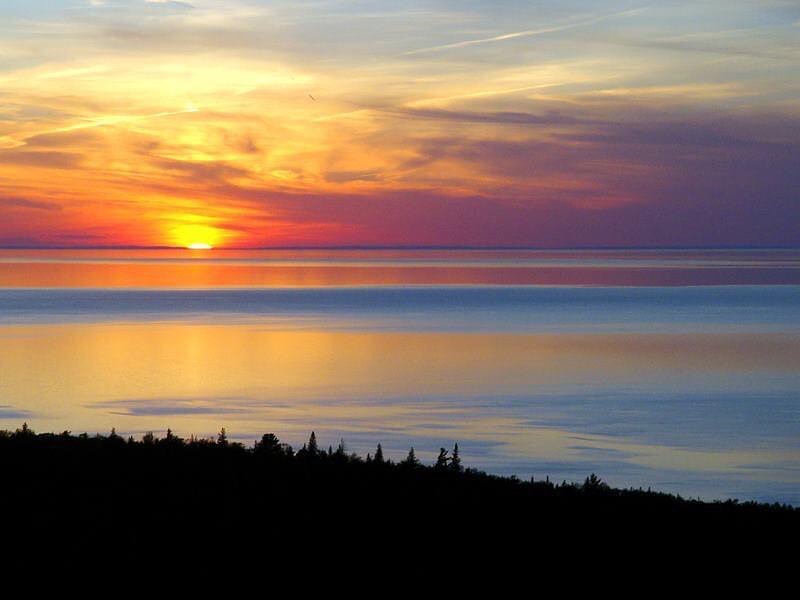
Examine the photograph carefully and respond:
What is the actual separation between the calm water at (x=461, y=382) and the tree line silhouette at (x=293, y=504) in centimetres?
1083

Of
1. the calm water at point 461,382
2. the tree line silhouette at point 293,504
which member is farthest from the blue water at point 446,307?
the tree line silhouette at point 293,504

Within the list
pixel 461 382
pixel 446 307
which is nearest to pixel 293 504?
pixel 461 382

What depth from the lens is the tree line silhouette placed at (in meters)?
7.81

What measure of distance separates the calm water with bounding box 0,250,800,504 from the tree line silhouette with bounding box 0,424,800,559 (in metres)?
10.8

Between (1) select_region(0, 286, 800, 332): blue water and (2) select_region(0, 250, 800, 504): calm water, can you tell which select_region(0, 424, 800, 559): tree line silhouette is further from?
(1) select_region(0, 286, 800, 332): blue water

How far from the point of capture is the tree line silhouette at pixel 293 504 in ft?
25.6

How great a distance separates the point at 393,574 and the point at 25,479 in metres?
3.31

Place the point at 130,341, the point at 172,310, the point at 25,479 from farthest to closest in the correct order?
the point at 172,310 < the point at 130,341 < the point at 25,479

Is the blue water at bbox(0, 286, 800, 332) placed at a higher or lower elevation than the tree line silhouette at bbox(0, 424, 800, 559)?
higher

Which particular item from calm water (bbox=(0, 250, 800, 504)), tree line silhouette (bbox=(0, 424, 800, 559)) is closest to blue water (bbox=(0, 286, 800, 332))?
calm water (bbox=(0, 250, 800, 504))

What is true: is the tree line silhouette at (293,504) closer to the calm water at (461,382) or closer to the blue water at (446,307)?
the calm water at (461,382)

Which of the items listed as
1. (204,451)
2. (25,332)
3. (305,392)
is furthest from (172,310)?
(204,451)

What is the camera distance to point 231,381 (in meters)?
35.3

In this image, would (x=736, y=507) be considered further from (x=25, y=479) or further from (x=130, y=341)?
(x=130, y=341)
